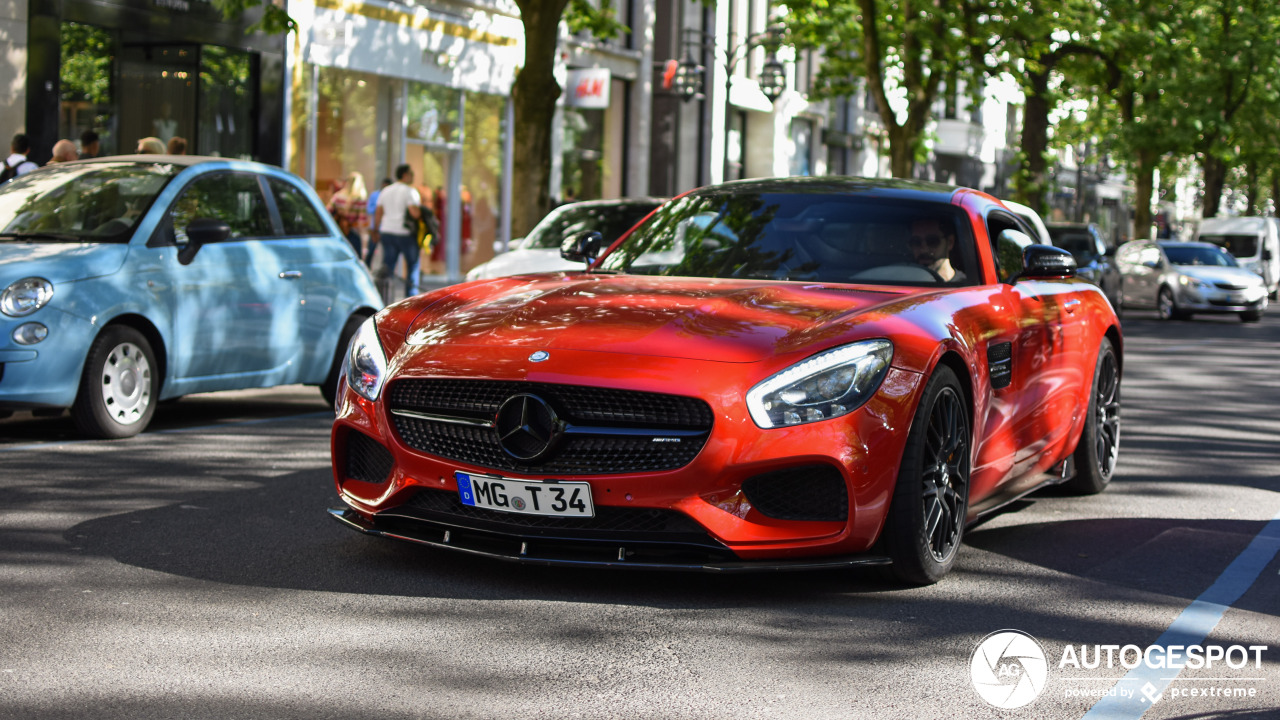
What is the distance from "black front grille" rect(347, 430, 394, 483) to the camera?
5539 millimetres

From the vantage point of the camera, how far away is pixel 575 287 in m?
6.16

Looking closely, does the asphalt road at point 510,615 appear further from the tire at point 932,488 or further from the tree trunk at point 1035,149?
the tree trunk at point 1035,149

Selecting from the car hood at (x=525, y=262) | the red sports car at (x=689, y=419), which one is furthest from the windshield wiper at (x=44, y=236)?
the car hood at (x=525, y=262)

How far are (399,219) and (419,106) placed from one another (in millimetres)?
6836

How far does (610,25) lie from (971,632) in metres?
20.8

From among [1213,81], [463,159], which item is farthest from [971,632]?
[1213,81]

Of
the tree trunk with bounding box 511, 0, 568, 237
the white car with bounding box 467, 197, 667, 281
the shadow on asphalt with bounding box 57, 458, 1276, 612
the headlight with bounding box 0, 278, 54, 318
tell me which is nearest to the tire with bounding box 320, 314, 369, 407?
the headlight with bounding box 0, 278, 54, 318

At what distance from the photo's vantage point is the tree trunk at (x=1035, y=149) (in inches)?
1374

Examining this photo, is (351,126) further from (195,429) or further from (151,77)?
(195,429)

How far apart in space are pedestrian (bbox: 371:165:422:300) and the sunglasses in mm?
14232

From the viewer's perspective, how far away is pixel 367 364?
5.74 meters

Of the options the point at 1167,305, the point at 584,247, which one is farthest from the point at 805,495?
the point at 1167,305

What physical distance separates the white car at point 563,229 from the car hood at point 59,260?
19.7 ft

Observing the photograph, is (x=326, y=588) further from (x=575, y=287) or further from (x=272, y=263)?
(x=272, y=263)
